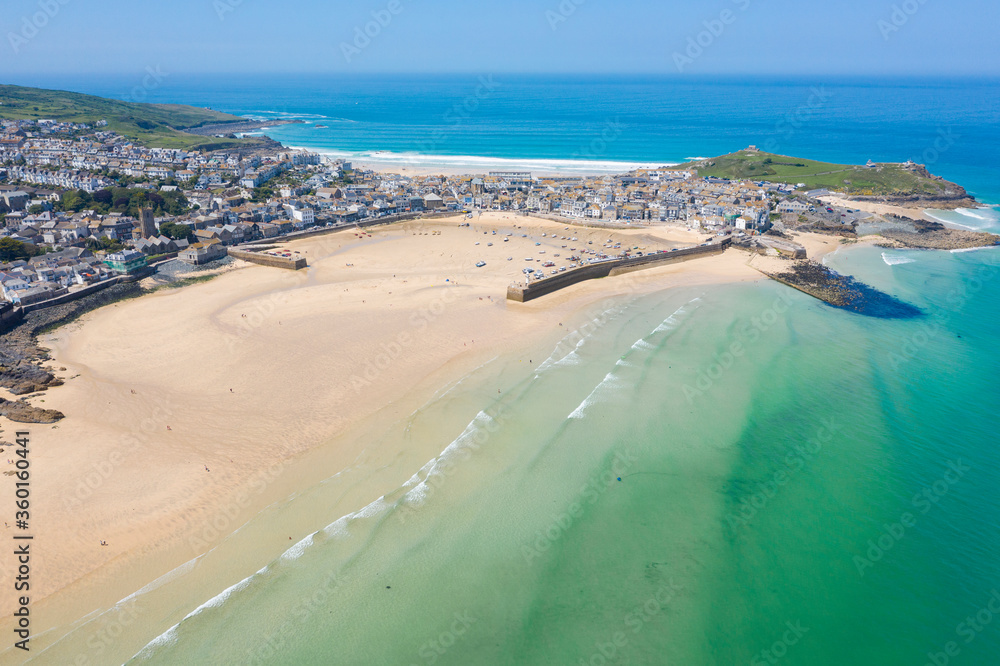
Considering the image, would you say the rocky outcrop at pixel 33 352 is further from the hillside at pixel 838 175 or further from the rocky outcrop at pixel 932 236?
the hillside at pixel 838 175

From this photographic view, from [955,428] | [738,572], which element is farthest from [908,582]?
[955,428]

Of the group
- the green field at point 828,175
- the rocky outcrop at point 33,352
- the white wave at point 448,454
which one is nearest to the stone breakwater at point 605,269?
the white wave at point 448,454

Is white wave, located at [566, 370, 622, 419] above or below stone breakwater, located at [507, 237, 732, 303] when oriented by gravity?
below

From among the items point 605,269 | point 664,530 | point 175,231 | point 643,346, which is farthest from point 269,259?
point 664,530

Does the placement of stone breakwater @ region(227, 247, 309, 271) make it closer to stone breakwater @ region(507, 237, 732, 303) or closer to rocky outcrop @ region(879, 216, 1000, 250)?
stone breakwater @ region(507, 237, 732, 303)

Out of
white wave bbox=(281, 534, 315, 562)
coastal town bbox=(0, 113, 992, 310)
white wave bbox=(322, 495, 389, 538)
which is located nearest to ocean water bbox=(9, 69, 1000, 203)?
coastal town bbox=(0, 113, 992, 310)

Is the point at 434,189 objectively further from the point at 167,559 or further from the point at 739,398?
the point at 167,559

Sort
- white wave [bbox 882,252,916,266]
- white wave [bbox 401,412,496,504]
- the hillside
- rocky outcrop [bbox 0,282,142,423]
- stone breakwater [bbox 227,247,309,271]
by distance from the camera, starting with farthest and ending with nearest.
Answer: the hillside < white wave [bbox 882,252,916,266] < stone breakwater [bbox 227,247,309,271] < rocky outcrop [bbox 0,282,142,423] < white wave [bbox 401,412,496,504]

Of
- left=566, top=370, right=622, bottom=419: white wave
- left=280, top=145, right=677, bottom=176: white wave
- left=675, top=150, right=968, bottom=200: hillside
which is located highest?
left=675, top=150, right=968, bottom=200: hillside
